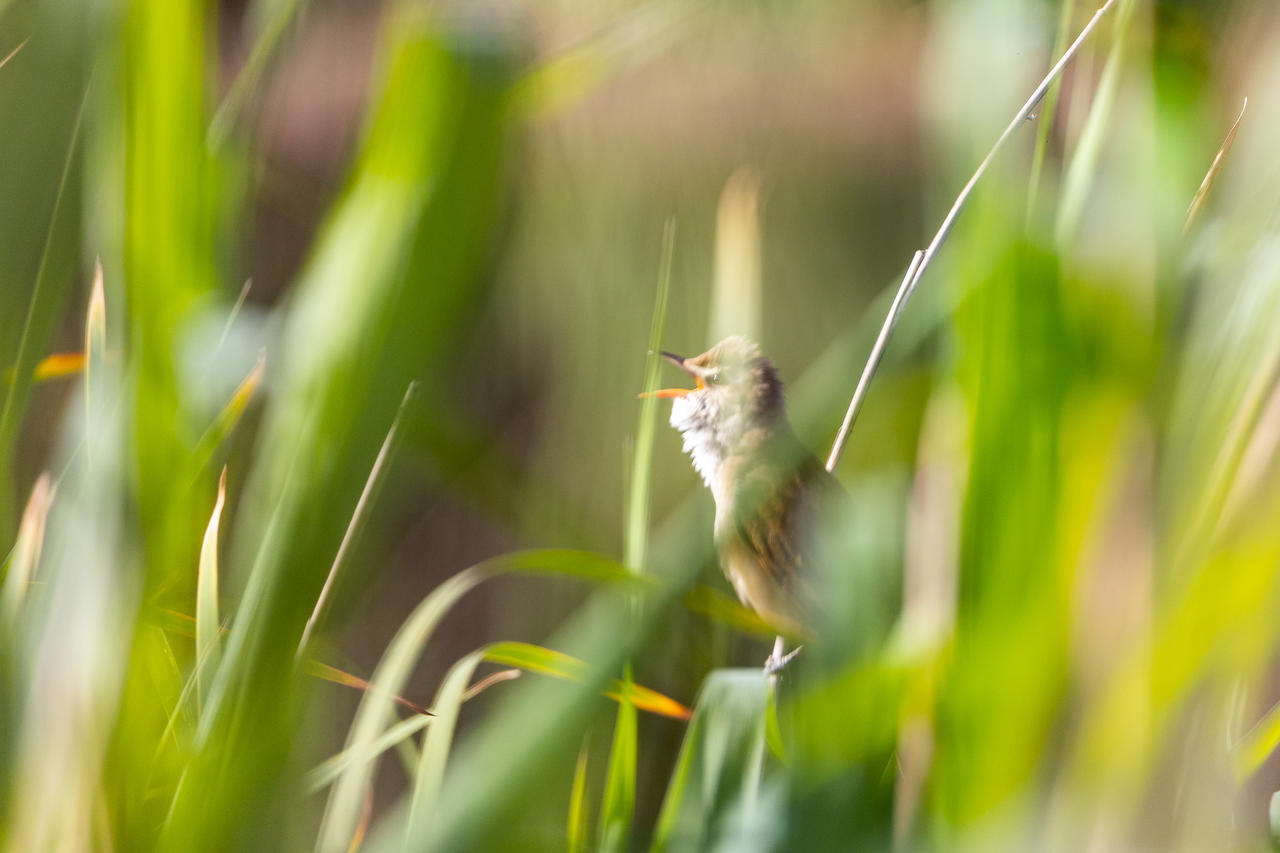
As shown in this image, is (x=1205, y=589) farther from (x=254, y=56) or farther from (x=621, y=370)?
(x=254, y=56)

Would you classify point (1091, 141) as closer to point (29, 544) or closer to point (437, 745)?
point (437, 745)

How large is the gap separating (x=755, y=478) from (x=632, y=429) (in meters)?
0.22

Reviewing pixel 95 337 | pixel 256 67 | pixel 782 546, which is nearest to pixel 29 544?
pixel 95 337

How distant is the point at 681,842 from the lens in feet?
0.97

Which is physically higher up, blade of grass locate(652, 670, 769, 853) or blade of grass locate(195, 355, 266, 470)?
blade of grass locate(195, 355, 266, 470)

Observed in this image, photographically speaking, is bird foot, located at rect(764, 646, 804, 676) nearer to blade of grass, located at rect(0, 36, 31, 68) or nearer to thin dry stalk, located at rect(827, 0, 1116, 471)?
thin dry stalk, located at rect(827, 0, 1116, 471)

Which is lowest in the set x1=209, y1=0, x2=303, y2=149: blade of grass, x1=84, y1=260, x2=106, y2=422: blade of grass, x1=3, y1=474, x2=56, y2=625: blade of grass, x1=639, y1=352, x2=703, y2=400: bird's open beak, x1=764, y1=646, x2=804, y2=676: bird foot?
x1=764, y1=646, x2=804, y2=676: bird foot

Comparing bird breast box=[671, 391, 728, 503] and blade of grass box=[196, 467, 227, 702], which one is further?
bird breast box=[671, 391, 728, 503]

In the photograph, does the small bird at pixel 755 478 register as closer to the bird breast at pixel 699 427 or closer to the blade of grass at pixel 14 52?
the bird breast at pixel 699 427

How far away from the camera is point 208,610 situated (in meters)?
0.32

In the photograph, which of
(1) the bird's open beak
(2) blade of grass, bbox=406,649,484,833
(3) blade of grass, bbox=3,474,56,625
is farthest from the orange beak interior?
(3) blade of grass, bbox=3,474,56,625

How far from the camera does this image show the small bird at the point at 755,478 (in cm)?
49

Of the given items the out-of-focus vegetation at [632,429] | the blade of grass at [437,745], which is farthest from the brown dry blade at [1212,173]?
the blade of grass at [437,745]

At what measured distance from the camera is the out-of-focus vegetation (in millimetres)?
167
